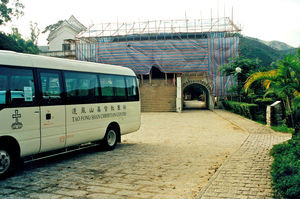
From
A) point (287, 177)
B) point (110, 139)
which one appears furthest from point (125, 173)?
point (287, 177)

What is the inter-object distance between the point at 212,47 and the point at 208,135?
19723mm

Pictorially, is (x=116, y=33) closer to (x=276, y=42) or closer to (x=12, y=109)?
(x=12, y=109)

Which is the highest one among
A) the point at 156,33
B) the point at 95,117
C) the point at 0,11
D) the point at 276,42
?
the point at 276,42

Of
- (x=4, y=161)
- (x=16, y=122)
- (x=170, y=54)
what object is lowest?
(x=4, y=161)

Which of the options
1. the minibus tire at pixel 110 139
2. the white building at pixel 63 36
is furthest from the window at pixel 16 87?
the white building at pixel 63 36

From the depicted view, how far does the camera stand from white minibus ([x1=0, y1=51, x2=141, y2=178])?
632 cm

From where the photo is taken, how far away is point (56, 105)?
750 cm

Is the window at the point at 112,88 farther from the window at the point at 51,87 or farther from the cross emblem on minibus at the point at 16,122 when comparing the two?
the cross emblem on minibus at the point at 16,122

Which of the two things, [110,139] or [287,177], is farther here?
[110,139]

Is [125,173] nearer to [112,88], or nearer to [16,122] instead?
[16,122]

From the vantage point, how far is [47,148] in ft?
23.7

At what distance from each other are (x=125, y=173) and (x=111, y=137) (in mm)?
3334

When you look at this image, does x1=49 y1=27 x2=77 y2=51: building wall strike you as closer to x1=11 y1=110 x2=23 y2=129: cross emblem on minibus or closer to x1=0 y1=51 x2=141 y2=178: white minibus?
x1=0 y1=51 x2=141 y2=178: white minibus

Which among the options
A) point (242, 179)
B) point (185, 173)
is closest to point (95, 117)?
point (185, 173)
